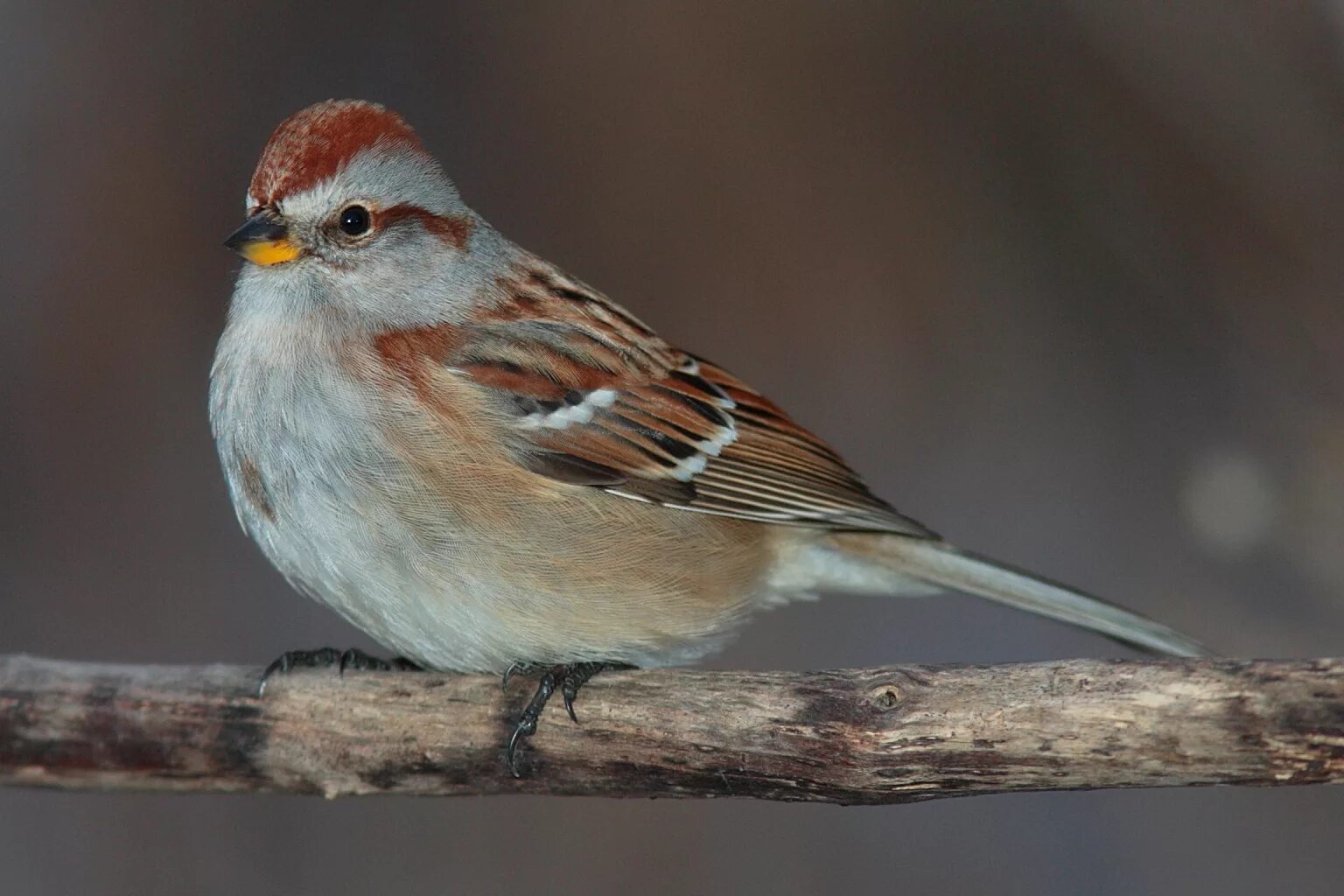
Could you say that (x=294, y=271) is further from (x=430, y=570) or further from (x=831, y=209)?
(x=831, y=209)

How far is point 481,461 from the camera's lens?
9.43 feet

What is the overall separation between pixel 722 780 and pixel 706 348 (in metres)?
2.59

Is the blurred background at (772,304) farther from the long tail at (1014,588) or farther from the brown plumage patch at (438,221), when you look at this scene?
the brown plumage patch at (438,221)

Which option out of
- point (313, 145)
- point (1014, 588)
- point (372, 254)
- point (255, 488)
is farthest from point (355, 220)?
point (1014, 588)

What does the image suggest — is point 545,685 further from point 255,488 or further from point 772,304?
point 772,304

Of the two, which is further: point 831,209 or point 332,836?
point 831,209

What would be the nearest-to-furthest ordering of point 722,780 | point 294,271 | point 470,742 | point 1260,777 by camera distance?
point 1260,777 < point 722,780 < point 470,742 < point 294,271

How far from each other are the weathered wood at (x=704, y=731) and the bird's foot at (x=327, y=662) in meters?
0.04

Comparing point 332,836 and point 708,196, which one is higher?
point 708,196

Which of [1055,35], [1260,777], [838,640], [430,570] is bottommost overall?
[1260,777]

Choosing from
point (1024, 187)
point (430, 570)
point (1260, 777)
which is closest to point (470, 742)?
point (430, 570)

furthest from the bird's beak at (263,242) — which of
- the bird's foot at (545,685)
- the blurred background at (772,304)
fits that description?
→ the blurred background at (772,304)

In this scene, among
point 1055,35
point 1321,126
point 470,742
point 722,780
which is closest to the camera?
point 722,780

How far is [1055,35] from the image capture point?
448 centimetres
